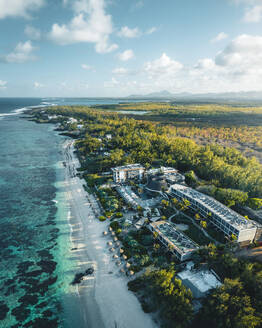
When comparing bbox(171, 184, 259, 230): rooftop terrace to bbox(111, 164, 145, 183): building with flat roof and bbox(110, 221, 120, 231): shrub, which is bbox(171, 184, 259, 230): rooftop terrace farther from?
bbox(110, 221, 120, 231): shrub

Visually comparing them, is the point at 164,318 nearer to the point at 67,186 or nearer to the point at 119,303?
the point at 119,303

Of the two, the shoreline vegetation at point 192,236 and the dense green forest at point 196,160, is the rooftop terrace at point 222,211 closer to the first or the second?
the shoreline vegetation at point 192,236

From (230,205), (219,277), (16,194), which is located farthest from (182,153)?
(16,194)

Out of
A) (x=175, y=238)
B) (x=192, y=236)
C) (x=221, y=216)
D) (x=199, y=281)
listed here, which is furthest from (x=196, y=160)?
(x=199, y=281)

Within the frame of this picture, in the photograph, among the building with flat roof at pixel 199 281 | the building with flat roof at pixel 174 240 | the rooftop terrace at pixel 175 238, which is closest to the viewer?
the building with flat roof at pixel 199 281

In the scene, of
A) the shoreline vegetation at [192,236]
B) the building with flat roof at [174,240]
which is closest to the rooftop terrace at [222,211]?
the shoreline vegetation at [192,236]

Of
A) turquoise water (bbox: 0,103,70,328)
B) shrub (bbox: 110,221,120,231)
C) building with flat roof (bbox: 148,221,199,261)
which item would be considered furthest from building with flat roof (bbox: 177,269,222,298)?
turquoise water (bbox: 0,103,70,328)
